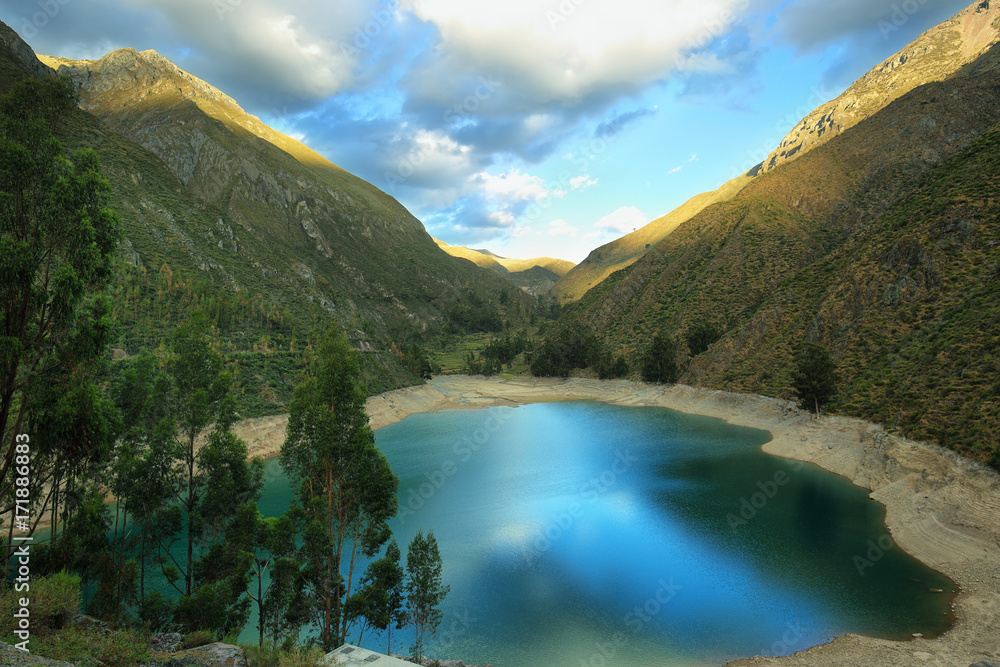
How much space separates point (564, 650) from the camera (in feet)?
61.7

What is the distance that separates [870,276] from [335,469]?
67.7 meters

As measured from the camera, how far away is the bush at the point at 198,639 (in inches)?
543

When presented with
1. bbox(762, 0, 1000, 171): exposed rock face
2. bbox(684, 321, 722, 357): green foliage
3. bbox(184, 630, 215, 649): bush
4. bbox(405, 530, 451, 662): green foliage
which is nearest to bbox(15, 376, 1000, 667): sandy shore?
bbox(405, 530, 451, 662): green foliage

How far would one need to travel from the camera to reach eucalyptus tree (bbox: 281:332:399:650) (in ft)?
59.4

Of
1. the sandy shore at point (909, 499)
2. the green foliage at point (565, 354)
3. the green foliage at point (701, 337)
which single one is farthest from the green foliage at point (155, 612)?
the green foliage at point (565, 354)

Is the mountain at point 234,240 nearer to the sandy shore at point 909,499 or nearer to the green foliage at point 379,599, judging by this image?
the sandy shore at point 909,499

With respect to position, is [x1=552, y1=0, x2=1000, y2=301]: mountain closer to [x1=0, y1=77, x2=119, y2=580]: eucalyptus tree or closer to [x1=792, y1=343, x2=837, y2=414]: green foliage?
[x1=792, y1=343, x2=837, y2=414]: green foliage

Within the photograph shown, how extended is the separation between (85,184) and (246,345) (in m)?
55.9

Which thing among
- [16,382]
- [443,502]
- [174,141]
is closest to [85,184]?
[16,382]

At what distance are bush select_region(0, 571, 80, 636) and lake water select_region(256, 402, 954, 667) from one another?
12.0m

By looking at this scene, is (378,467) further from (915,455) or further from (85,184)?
(915,455)

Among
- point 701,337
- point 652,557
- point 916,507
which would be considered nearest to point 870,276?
point 701,337

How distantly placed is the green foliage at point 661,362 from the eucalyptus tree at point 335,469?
256 ft

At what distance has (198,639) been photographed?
1398 centimetres
